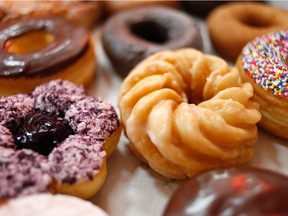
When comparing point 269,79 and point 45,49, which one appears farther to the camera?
point 45,49

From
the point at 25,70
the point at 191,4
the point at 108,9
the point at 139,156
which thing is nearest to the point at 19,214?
the point at 139,156

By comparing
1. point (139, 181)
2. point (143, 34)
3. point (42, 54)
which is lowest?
point (139, 181)

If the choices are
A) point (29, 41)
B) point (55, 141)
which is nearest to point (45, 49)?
point (29, 41)

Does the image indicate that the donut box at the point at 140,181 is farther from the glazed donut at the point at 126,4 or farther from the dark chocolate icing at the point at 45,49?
the glazed donut at the point at 126,4

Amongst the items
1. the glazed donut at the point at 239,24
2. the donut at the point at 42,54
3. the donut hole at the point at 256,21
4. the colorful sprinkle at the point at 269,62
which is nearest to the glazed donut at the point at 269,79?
the colorful sprinkle at the point at 269,62

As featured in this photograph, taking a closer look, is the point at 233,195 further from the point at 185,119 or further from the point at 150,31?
the point at 150,31

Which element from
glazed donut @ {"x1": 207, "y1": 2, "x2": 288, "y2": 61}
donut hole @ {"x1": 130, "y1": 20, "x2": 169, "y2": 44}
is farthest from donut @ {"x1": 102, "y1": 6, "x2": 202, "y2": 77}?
glazed donut @ {"x1": 207, "y1": 2, "x2": 288, "y2": 61}

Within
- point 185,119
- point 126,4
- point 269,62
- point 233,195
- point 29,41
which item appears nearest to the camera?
point 233,195

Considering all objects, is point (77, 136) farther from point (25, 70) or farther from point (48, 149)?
point (25, 70)
